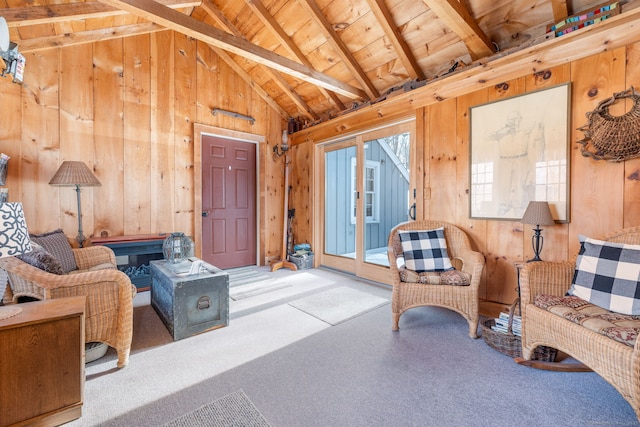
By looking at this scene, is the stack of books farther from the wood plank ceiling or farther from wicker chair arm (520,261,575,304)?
the wood plank ceiling

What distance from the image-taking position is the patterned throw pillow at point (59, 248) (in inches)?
99.9

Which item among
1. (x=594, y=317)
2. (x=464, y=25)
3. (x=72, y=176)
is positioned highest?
(x=464, y=25)

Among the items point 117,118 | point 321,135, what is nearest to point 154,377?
point 117,118

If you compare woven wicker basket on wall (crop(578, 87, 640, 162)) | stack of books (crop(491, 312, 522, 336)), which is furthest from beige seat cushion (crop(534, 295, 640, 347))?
woven wicker basket on wall (crop(578, 87, 640, 162))

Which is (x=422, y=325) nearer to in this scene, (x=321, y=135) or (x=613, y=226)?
(x=613, y=226)

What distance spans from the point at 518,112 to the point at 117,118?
4475mm

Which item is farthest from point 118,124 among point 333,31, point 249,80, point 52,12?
point 333,31

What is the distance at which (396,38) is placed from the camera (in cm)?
300

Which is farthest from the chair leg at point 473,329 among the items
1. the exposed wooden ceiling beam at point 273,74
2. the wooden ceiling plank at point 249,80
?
the wooden ceiling plank at point 249,80

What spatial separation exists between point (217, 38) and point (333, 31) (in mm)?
1373

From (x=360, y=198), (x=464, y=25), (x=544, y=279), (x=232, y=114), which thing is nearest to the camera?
(x=544, y=279)

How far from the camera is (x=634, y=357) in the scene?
1284mm

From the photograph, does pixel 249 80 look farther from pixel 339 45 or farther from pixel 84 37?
pixel 84 37

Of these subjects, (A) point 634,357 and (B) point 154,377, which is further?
(B) point 154,377
